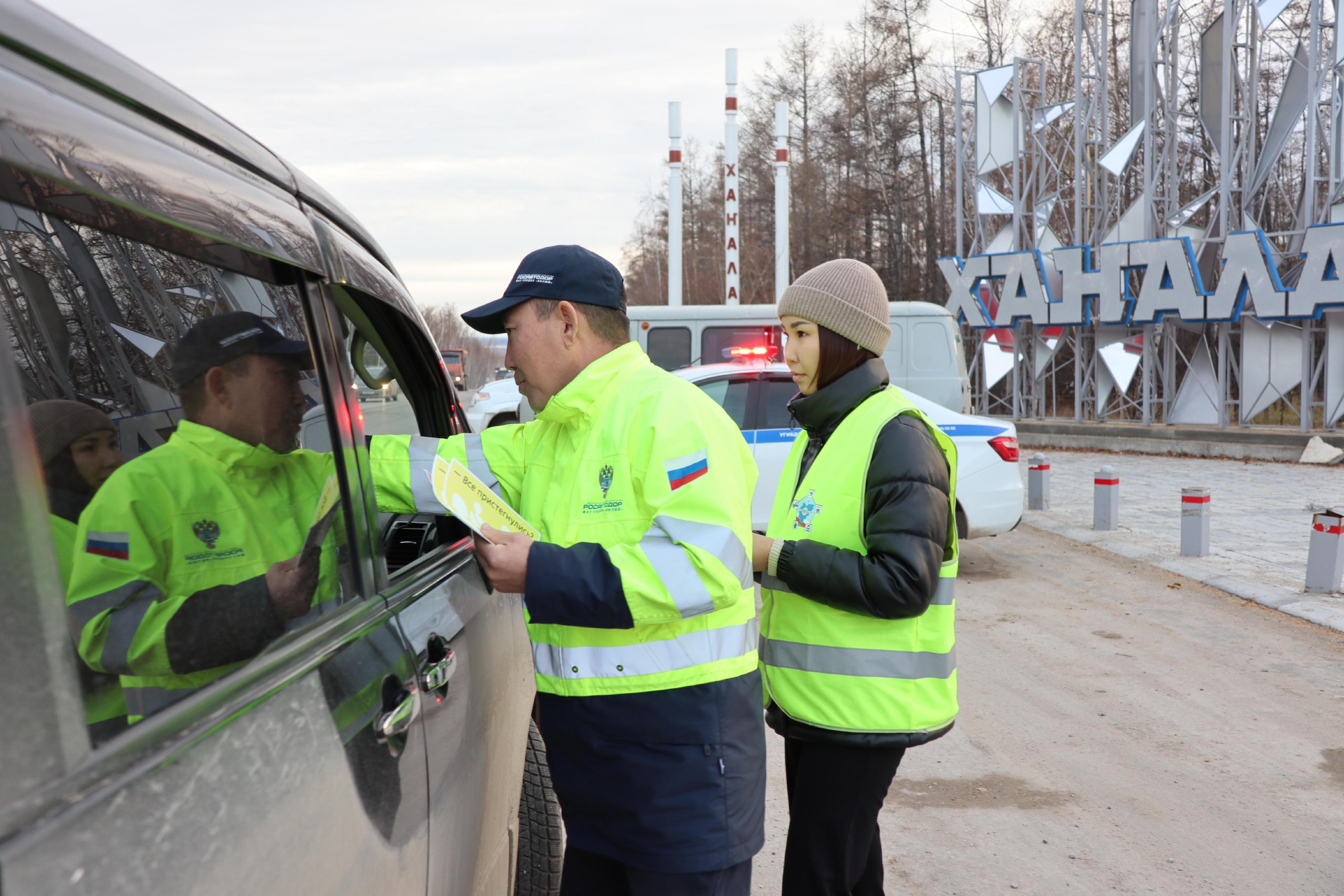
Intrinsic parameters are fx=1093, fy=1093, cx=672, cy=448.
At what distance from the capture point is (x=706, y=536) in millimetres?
1912

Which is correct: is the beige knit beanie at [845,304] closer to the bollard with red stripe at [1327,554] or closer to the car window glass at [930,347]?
the bollard with red stripe at [1327,554]

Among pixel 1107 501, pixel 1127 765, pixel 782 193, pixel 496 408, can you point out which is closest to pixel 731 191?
pixel 782 193

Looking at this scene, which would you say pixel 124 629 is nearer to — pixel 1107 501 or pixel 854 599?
pixel 854 599

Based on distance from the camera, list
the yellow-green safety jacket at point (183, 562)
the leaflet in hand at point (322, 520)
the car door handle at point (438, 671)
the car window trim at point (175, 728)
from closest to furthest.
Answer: the car window trim at point (175, 728)
the yellow-green safety jacket at point (183, 562)
the leaflet in hand at point (322, 520)
the car door handle at point (438, 671)

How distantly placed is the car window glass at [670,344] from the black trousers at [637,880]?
44.3 feet

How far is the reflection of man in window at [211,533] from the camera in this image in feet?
3.90

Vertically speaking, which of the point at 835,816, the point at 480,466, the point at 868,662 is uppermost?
the point at 480,466

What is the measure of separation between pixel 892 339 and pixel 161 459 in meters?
14.8

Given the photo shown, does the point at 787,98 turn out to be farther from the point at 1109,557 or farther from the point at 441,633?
the point at 441,633

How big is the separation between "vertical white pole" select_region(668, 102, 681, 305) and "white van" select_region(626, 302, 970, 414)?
27.9 feet

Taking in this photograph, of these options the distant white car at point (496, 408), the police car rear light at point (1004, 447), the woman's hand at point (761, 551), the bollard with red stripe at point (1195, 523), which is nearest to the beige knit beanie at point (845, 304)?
the woman's hand at point (761, 551)

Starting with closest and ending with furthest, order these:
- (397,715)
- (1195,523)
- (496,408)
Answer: (397,715) → (1195,523) → (496,408)

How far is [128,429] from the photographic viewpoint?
1.29 metres

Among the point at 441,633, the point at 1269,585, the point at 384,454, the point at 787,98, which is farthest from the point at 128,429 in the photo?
the point at 787,98
